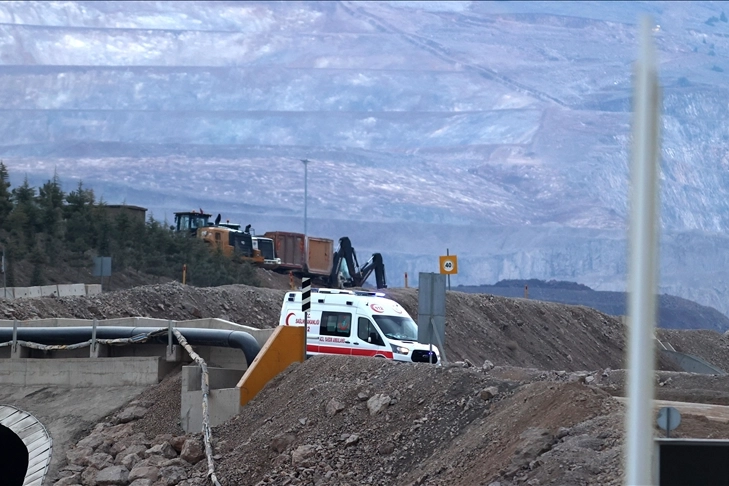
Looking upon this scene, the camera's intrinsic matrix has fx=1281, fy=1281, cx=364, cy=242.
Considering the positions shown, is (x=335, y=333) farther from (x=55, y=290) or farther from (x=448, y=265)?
(x=55, y=290)

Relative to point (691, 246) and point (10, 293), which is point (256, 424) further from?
point (691, 246)

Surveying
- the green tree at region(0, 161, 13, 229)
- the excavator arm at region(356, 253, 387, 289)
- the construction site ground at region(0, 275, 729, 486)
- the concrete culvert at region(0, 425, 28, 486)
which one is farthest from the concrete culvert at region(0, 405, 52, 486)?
the excavator arm at region(356, 253, 387, 289)

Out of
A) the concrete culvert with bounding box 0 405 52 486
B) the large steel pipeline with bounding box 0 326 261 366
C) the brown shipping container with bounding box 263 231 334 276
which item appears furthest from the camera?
the brown shipping container with bounding box 263 231 334 276

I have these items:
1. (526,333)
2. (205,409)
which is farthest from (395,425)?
(526,333)

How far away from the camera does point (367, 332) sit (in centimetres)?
2617

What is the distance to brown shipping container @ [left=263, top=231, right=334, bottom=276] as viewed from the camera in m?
67.1

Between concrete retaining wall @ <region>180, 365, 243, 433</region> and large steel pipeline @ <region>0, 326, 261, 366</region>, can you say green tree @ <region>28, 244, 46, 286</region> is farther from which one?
concrete retaining wall @ <region>180, 365, 243, 433</region>

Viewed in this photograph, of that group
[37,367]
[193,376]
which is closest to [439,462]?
[193,376]

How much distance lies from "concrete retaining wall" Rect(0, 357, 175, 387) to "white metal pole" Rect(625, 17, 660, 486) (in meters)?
20.2

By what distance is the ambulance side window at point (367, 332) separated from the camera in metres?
26.1

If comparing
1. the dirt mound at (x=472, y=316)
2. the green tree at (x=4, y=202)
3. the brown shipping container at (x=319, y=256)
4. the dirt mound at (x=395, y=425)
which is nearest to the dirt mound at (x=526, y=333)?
the dirt mound at (x=472, y=316)

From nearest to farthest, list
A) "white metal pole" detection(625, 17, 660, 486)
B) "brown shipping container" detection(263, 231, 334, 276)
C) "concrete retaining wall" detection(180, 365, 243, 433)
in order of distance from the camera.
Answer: "white metal pole" detection(625, 17, 660, 486), "concrete retaining wall" detection(180, 365, 243, 433), "brown shipping container" detection(263, 231, 334, 276)

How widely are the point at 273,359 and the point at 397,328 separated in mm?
5157

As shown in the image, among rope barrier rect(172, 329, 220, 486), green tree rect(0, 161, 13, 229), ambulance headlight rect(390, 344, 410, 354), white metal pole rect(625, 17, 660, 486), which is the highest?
green tree rect(0, 161, 13, 229)
